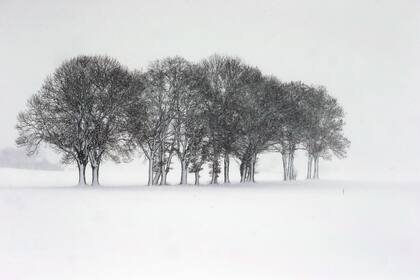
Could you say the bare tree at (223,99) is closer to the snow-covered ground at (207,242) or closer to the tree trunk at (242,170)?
the tree trunk at (242,170)

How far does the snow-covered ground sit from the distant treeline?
23.1 m

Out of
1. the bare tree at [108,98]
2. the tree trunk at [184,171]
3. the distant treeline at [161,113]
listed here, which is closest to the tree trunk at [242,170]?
the distant treeline at [161,113]

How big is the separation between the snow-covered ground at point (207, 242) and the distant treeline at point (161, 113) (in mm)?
23089

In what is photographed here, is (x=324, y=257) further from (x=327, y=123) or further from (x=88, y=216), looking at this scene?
(x=327, y=123)

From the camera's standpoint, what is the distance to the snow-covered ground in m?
14.2

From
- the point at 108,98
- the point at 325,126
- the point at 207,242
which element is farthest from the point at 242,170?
the point at 207,242

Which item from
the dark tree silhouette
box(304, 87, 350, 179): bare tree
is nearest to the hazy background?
the dark tree silhouette

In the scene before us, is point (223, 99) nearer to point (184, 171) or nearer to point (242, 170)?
point (184, 171)

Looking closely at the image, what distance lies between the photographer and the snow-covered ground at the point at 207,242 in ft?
46.6

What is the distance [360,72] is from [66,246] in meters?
34.2

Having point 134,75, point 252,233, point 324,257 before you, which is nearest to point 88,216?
point 252,233

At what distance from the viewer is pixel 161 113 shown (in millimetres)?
53375

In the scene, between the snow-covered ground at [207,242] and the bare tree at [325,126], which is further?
the bare tree at [325,126]

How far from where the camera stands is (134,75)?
175 ft
